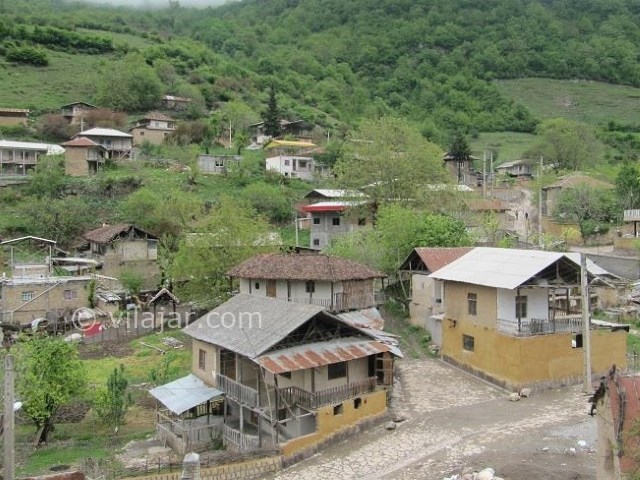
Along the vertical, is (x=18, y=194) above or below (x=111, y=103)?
below

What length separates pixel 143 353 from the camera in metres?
28.7

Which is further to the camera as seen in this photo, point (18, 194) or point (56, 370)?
point (18, 194)

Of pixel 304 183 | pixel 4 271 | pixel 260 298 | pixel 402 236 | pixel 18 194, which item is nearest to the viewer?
pixel 260 298

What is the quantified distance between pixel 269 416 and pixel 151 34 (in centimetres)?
12492

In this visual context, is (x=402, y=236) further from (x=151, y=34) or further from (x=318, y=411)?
(x=151, y=34)

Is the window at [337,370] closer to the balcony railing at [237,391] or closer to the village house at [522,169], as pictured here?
the balcony railing at [237,391]

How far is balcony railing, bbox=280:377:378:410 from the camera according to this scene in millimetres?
19000

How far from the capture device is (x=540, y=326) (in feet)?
74.6

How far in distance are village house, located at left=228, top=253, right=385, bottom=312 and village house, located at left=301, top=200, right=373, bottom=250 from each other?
16.5m

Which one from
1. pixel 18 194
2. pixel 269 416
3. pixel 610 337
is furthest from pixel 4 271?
pixel 610 337

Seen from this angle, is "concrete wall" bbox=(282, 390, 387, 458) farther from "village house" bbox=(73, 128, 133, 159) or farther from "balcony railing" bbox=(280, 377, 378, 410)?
"village house" bbox=(73, 128, 133, 159)

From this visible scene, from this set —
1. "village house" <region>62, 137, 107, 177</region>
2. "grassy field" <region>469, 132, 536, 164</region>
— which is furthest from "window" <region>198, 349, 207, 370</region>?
"grassy field" <region>469, 132, 536, 164</region>

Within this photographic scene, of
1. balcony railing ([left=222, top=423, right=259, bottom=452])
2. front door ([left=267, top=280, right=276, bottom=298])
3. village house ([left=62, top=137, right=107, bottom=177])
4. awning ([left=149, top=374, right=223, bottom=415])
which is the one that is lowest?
balcony railing ([left=222, top=423, right=259, bottom=452])

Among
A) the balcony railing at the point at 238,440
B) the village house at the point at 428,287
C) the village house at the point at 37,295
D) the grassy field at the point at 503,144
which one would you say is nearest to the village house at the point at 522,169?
the grassy field at the point at 503,144
